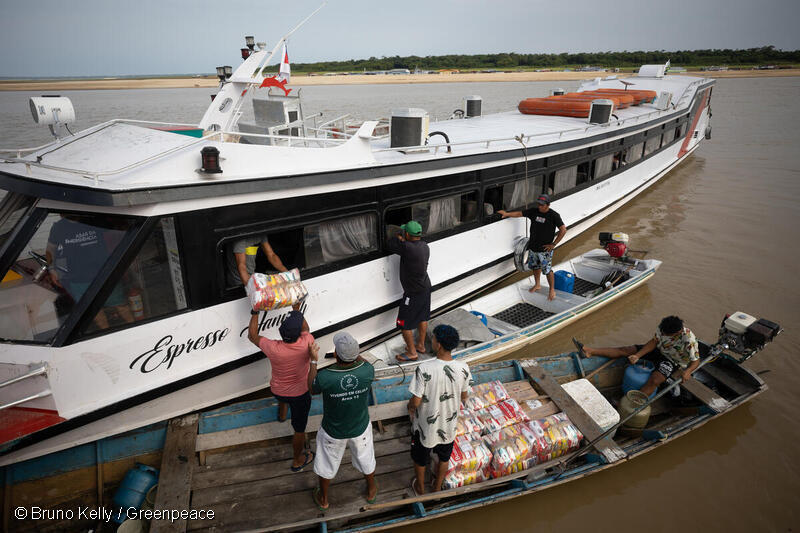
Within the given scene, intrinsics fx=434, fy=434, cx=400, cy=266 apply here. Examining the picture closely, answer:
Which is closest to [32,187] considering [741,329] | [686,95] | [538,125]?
[741,329]

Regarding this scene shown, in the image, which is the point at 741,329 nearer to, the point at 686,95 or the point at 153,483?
the point at 153,483

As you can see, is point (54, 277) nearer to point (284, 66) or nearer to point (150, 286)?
point (150, 286)

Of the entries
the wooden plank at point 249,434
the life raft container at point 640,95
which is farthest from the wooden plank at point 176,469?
the life raft container at point 640,95

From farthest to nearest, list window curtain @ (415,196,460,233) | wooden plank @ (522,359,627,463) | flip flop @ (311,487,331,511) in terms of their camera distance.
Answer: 1. window curtain @ (415,196,460,233)
2. wooden plank @ (522,359,627,463)
3. flip flop @ (311,487,331,511)

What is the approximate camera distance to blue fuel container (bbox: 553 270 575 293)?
7.56m

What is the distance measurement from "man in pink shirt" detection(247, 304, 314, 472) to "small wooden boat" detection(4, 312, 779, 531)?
455 mm

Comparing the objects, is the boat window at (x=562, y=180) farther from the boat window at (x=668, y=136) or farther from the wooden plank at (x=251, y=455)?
the boat window at (x=668, y=136)

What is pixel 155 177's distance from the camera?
3.60m

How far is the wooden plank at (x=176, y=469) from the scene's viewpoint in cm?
330

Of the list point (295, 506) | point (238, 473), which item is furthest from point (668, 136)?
point (238, 473)

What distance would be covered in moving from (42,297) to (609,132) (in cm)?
972

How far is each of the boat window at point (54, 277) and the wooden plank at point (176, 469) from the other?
1329 millimetres

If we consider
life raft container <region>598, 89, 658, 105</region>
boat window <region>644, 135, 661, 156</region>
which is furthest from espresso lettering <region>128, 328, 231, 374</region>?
life raft container <region>598, 89, 658, 105</region>

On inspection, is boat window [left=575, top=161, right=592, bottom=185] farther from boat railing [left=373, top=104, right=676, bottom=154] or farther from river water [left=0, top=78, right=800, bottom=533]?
river water [left=0, top=78, right=800, bottom=533]
